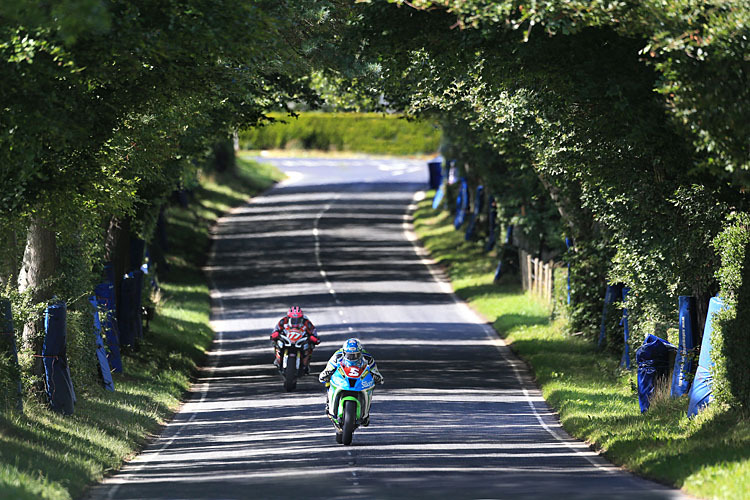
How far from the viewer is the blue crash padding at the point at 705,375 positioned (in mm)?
18828

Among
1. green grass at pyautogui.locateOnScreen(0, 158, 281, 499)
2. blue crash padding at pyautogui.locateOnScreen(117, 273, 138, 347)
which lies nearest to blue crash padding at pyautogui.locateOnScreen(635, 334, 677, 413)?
green grass at pyautogui.locateOnScreen(0, 158, 281, 499)

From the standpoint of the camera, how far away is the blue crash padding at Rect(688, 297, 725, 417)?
1883cm

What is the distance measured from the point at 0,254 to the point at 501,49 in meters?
9.64

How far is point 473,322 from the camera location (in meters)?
37.1

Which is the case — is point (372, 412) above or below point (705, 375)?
below

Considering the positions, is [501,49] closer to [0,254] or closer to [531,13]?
[531,13]

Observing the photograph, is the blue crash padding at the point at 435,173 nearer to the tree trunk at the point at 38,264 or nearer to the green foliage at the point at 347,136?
the green foliage at the point at 347,136

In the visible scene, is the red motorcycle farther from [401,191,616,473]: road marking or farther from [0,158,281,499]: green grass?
[401,191,616,473]: road marking

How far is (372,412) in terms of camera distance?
23.2 m

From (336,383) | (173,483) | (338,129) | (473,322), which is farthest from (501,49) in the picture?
(338,129)

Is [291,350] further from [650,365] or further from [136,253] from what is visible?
[136,253]

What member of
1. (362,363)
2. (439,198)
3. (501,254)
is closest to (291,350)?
(362,363)

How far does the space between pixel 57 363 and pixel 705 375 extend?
9464mm

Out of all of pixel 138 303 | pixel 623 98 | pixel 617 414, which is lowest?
pixel 617 414
